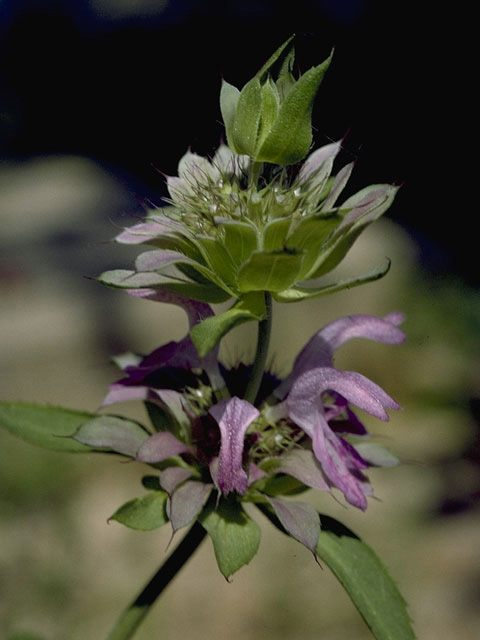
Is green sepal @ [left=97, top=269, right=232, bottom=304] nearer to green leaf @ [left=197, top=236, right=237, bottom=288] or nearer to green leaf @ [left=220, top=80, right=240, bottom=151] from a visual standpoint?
green leaf @ [left=197, top=236, right=237, bottom=288]

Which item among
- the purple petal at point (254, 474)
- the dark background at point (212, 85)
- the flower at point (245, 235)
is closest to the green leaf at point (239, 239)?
the flower at point (245, 235)

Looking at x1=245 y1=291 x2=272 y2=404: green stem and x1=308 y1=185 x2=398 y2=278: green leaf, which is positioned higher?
x1=308 y1=185 x2=398 y2=278: green leaf

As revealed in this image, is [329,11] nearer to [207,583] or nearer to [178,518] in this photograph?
[207,583]

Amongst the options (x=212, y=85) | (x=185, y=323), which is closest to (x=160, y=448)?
(x=185, y=323)

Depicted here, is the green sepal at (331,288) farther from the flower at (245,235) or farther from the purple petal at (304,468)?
the purple petal at (304,468)

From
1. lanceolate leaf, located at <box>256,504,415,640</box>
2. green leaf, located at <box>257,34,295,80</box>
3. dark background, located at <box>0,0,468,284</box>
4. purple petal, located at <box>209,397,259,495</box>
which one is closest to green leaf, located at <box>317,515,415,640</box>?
lanceolate leaf, located at <box>256,504,415,640</box>

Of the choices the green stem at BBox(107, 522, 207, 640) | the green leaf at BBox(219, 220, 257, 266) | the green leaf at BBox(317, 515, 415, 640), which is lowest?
the green stem at BBox(107, 522, 207, 640)

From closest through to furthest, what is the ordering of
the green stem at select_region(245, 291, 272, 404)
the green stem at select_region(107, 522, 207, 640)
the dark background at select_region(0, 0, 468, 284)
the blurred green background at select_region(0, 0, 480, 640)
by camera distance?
the green stem at select_region(245, 291, 272, 404) → the green stem at select_region(107, 522, 207, 640) → the blurred green background at select_region(0, 0, 480, 640) → the dark background at select_region(0, 0, 468, 284)
